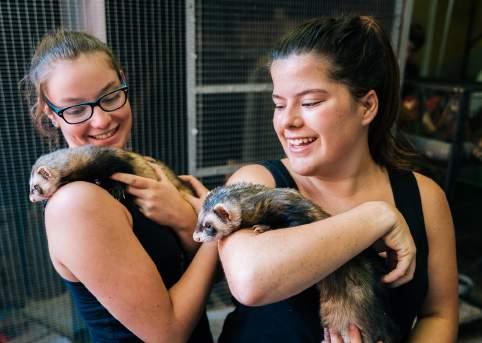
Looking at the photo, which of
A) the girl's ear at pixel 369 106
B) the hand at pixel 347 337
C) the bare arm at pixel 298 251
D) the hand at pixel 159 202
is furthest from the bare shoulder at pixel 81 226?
the girl's ear at pixel 369 106

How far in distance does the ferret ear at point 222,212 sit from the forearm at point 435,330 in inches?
20.5

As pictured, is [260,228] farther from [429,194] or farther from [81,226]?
[429,194]

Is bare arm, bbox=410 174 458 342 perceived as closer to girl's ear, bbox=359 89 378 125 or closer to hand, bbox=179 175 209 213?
girl's ear, bbox=359 89 378 125

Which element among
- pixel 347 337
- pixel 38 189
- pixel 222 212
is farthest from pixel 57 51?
pixel 347 337

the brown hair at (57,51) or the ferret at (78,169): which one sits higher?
the brown hair at (57,51)

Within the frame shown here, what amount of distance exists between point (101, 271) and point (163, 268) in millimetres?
176

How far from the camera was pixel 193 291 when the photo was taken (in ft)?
2.80

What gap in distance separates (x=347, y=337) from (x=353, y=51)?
60cm

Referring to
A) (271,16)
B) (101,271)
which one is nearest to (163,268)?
(101,271)

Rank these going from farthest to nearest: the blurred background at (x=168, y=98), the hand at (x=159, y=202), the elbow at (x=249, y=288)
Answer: the blurred background at (x=168, y=98), the hand at (x=159, y=202), the elbow at (x=249, y=288)

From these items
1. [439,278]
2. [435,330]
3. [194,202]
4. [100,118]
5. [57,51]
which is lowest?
[435,330]

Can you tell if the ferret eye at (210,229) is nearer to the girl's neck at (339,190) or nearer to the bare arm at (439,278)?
the girl's neck at (339,190)

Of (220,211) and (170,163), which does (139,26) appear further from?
(220,211)

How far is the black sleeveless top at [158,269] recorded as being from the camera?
85cm
